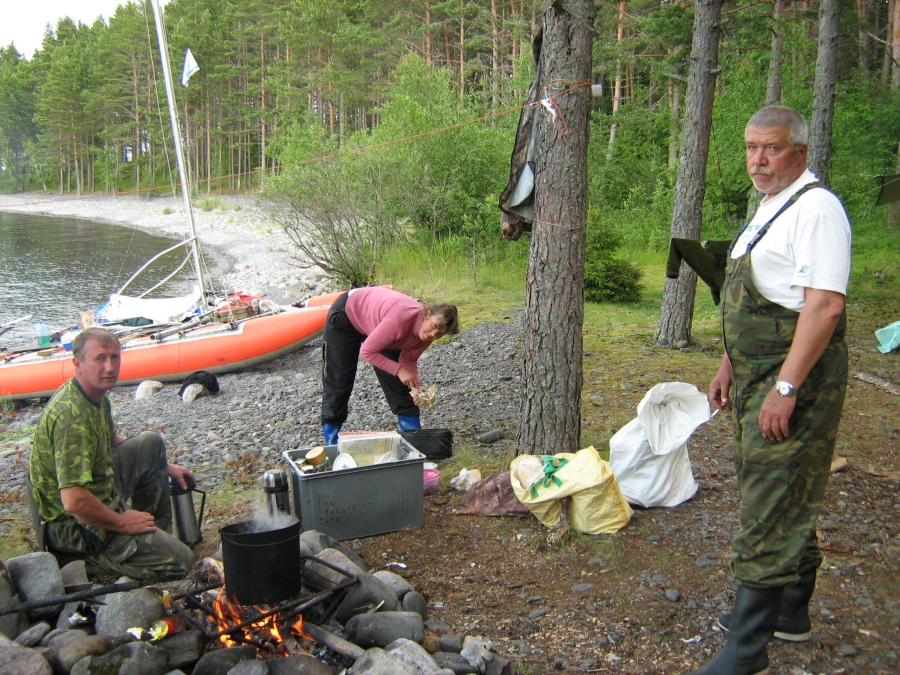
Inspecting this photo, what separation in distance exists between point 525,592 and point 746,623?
1126mm

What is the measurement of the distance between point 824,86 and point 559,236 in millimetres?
7857

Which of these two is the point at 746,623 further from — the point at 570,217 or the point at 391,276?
the point at 391,276

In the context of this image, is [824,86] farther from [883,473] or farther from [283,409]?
[283,409]

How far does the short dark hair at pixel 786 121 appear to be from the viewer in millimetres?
2395

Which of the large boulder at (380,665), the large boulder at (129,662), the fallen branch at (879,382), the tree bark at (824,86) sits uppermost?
the tree bark at (824,86)

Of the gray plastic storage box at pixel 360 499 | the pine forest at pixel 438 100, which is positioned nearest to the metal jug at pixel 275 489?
the gray plastic storage box at pixel 360 499

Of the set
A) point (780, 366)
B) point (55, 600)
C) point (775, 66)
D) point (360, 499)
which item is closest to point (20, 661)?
point (55, 600)

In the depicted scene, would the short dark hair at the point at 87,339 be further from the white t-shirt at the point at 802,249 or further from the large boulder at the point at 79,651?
the white t-shirt at the point at 802,249

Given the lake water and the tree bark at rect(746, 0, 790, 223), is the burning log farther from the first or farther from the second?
the lake water

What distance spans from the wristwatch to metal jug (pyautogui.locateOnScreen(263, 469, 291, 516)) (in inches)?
94.8

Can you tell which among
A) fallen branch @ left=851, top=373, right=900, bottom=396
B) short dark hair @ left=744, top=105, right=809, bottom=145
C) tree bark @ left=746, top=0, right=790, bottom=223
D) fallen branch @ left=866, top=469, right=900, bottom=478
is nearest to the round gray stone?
short dark hair @ left=744, top=105, right=809, bottom=145

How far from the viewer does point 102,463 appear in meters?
3.37

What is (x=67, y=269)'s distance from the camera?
24.4 m

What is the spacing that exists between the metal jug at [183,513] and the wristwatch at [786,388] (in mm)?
2937
